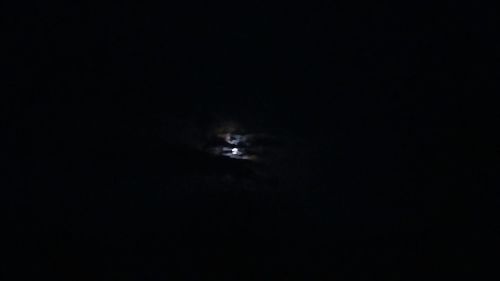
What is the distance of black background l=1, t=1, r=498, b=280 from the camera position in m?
4.12

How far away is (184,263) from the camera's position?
4016 millimetres

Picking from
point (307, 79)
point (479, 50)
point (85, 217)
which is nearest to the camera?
point (85, 217)

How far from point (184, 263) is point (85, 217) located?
2.38 feet

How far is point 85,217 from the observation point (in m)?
4.25

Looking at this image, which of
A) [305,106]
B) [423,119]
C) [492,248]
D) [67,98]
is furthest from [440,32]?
[67,98]

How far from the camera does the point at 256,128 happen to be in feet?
16.8

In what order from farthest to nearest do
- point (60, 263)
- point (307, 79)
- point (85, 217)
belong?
point (307, 79) → point (85, 217) → point (60, 263)

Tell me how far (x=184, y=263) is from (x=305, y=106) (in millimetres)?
1846

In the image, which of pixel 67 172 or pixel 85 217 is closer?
pixel 85 217

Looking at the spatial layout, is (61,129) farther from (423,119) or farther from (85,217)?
(423,119)

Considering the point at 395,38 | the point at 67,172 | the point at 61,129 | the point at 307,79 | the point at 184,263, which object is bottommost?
the point at 184,263

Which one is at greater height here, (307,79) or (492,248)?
(307,79)

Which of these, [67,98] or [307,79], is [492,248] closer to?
[307,79]

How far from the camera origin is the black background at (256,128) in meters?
4.12
